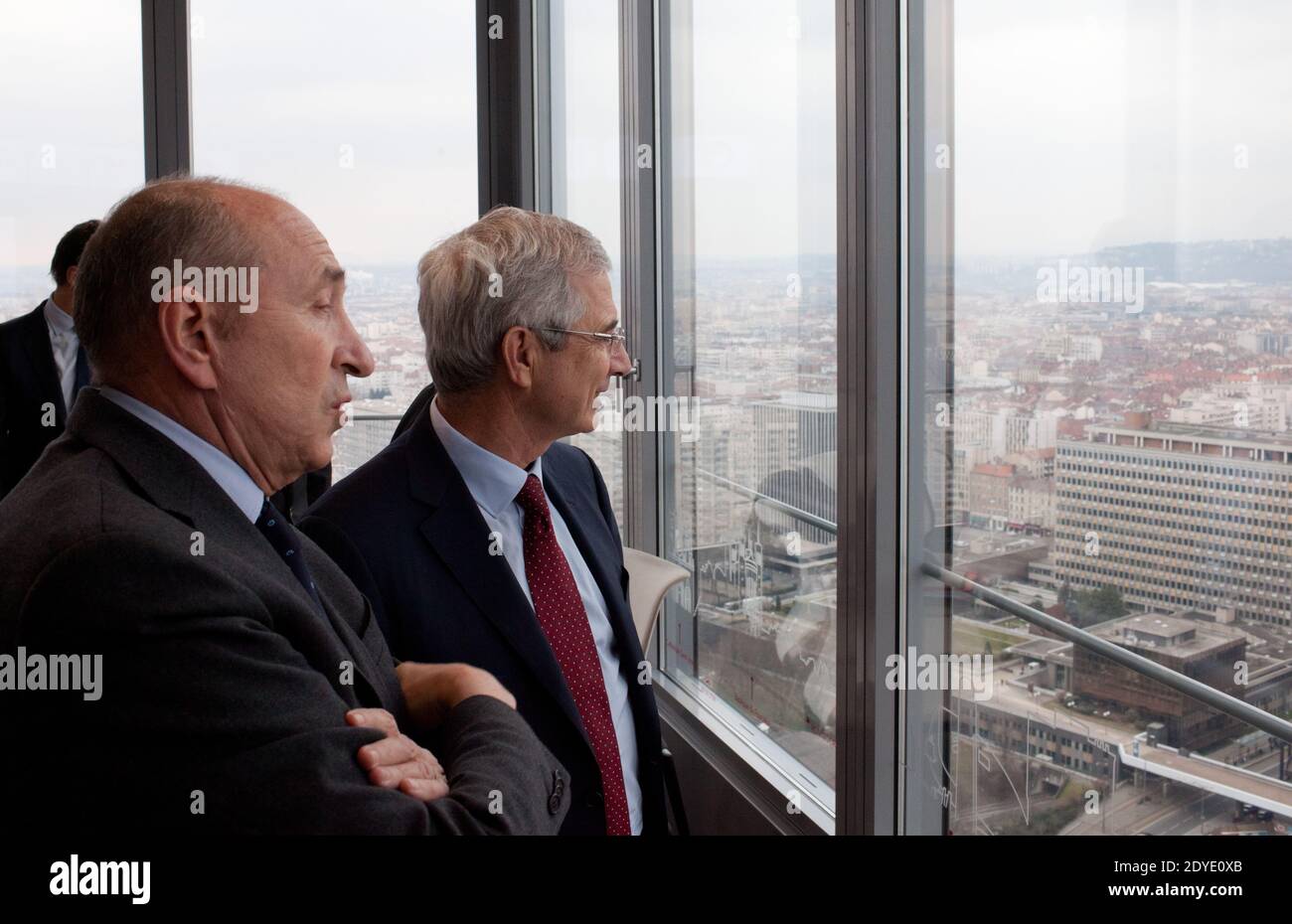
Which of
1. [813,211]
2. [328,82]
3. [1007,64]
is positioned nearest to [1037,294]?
[1007,64]

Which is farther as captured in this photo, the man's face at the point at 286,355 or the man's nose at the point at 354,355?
the man's nose at the point at 354,355

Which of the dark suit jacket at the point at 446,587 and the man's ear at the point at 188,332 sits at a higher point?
the man's ear at the point at 188,332

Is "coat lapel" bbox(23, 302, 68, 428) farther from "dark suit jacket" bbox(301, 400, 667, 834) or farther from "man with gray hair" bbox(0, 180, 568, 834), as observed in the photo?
"man with gray hair" bbox(0, 180, 568, 834)

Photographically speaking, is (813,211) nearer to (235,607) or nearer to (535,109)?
(235,607)

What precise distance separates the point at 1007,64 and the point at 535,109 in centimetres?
319

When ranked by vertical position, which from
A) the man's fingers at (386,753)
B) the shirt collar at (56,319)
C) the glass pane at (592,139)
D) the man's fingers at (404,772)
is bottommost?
the man's fingers at (404,772)

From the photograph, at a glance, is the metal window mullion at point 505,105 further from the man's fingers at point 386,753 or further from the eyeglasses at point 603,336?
the man's fingers at point 386,753

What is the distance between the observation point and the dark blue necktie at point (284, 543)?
3.78 ft

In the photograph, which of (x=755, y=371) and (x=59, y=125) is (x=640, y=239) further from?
(x=59, y=125)

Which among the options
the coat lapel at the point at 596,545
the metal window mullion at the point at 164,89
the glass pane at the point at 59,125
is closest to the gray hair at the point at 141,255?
the coat lapel at the point at 596,545

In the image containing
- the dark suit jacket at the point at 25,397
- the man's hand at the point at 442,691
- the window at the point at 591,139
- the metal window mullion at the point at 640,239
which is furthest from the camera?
the window at the point at 591,139

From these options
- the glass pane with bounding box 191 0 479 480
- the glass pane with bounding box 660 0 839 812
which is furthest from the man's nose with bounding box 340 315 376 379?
the glass pane with bounding box 191 0 479 480

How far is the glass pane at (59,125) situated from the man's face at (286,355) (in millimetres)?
3571
